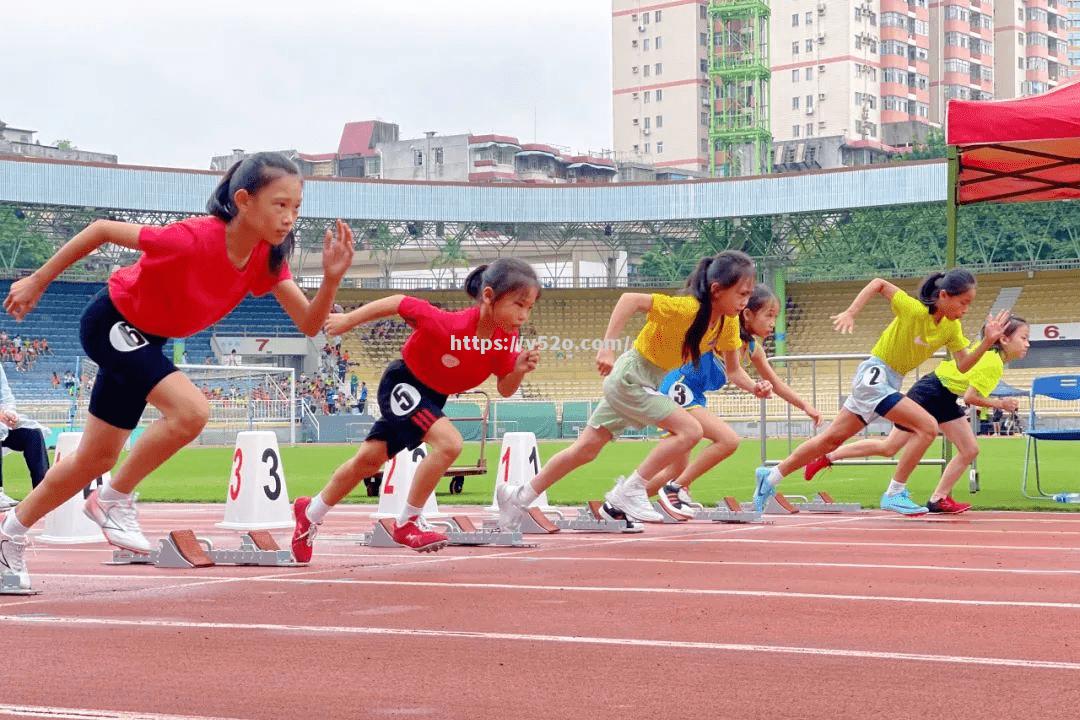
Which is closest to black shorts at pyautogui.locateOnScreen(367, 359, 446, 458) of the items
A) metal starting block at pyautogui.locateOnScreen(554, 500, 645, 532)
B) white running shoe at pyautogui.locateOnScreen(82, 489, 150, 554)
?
white running shoe at pyautogui.locateOnScreen(82, 489, 150, 554)

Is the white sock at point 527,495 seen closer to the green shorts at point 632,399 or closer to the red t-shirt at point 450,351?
the green shorts at point 632,399

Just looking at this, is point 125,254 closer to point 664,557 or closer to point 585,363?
point 585,363

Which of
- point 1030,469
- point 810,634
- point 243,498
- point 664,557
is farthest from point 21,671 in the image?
point 1030,469

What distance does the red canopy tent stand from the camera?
1312 cm

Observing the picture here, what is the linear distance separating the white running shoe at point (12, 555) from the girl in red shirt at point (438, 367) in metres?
1.76

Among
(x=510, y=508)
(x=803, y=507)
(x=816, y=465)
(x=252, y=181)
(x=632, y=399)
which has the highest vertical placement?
(x=252, y=181)

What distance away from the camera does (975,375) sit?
479 inches

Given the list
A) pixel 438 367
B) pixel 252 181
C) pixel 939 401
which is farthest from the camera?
pixel 939 401

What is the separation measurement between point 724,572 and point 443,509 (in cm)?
723

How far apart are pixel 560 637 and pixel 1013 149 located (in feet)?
35.6

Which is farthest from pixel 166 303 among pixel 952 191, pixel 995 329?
pixel 952 191

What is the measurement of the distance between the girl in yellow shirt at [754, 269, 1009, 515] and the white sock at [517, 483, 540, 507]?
2.84 m

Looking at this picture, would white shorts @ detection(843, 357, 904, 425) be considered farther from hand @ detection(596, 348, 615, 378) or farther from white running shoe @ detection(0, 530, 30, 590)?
white running shoe @ detection(0, 530, 30, 590)

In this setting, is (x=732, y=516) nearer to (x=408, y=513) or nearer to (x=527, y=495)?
(x=527, y=495)
